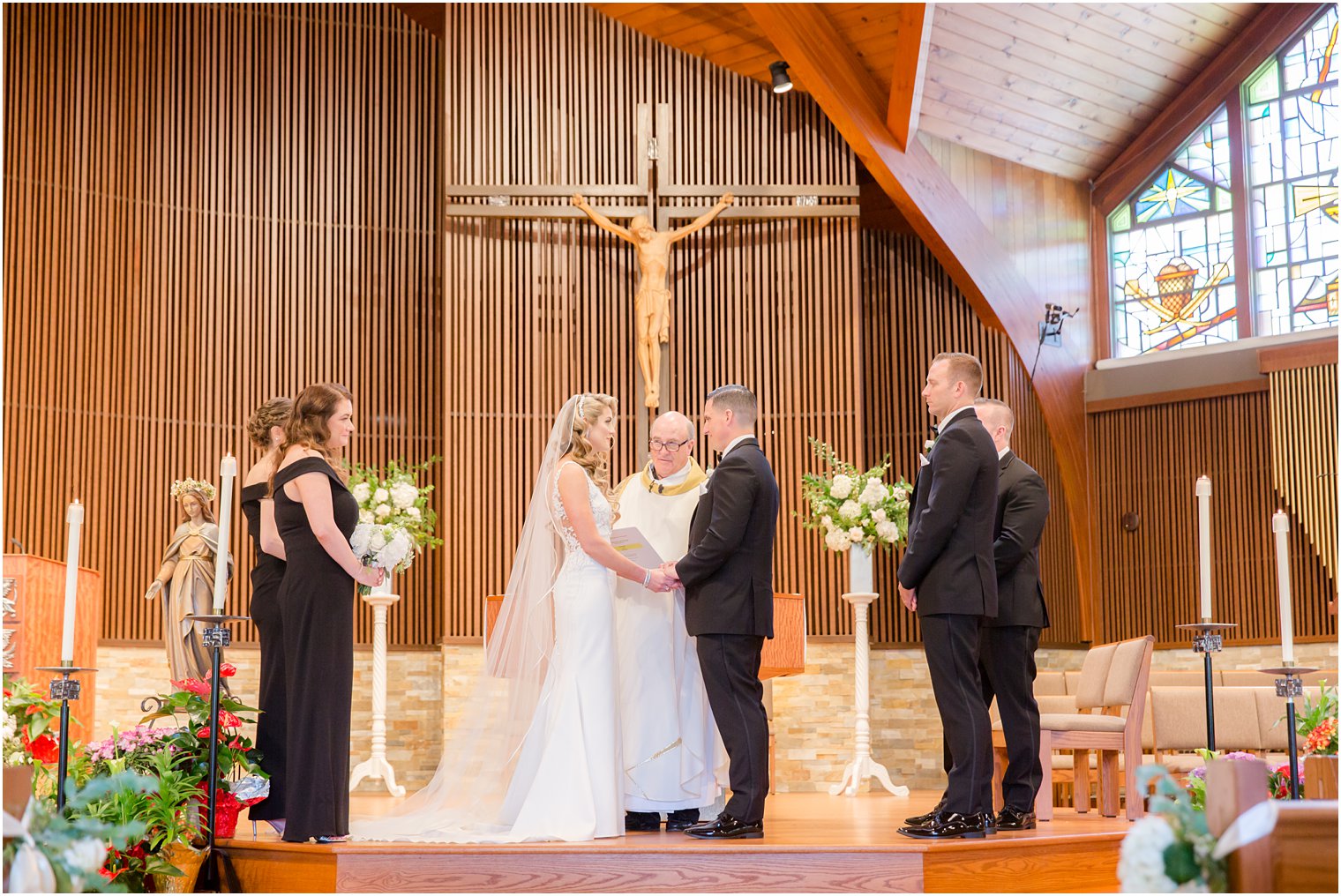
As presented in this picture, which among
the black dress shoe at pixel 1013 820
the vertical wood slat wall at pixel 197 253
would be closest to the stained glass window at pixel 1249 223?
the vertical wood slat wall at pixel 197 253

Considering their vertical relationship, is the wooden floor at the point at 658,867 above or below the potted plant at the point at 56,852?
below

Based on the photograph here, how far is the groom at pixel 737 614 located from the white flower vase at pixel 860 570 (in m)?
3.70

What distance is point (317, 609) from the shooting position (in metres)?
4.46

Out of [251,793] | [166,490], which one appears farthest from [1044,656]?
[251,793]

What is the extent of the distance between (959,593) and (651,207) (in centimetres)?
606

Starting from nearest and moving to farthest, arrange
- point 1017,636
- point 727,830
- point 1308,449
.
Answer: point 727,830 < point 1017,636 < point 1308,449

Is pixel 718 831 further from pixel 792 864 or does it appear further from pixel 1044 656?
pixel 1044 656

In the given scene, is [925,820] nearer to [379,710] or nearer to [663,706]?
[663,706]

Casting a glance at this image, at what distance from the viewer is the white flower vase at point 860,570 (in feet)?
27.3

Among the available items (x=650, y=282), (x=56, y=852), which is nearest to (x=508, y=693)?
(x=56, y=852)

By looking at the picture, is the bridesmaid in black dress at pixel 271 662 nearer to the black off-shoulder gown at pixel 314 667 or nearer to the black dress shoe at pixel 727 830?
the black off-shoulder gown at pixel 314 667

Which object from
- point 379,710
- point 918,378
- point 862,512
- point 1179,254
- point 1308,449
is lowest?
point 379,710

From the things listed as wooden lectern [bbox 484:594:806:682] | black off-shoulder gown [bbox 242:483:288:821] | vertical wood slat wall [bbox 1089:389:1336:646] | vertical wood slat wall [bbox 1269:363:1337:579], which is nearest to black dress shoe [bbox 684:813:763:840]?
black off-shoulder gown [bbox 242:483:288:821]

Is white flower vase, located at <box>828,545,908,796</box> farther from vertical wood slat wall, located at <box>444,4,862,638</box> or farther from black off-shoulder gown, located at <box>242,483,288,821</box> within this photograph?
black off-shoulder gown, located at <box>242,483,288,821</box>
